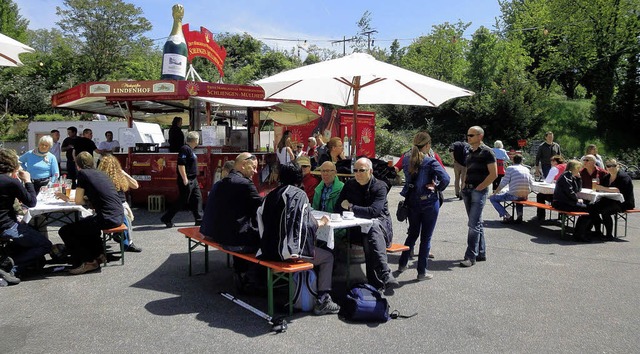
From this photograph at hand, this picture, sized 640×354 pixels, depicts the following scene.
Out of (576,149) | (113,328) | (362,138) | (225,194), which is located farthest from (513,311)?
(576,149)

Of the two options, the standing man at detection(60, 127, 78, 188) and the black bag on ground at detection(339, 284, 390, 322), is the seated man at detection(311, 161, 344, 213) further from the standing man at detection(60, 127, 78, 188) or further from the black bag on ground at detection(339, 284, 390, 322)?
the standing man at detection(60, 127, 78, 188)

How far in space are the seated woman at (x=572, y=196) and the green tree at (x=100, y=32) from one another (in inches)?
1549

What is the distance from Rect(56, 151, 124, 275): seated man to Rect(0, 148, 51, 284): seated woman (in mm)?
296

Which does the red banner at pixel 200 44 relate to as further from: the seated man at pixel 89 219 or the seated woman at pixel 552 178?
the seated woman at pixel 552 178

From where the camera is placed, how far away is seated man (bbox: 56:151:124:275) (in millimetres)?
5758

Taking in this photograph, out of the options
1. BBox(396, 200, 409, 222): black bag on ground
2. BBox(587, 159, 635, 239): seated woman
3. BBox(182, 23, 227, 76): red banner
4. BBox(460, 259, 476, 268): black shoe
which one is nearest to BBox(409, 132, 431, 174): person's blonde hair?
BBox(396, 200, 409, 222): black bag on ground

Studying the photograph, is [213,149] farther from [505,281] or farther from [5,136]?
[5,136]

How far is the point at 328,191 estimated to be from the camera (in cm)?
589

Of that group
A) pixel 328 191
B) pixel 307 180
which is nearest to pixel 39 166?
pixel 307 180

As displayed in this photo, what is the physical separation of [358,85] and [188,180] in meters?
3.37

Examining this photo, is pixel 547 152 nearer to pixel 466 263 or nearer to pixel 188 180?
pixel 466 263

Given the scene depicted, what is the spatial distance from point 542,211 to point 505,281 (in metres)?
4.70

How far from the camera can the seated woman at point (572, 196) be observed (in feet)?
26.2

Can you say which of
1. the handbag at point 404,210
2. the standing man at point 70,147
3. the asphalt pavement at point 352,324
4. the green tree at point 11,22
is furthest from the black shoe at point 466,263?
the green tree at point 11,22
